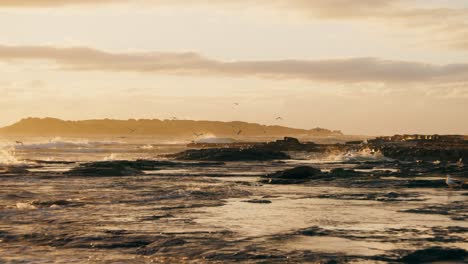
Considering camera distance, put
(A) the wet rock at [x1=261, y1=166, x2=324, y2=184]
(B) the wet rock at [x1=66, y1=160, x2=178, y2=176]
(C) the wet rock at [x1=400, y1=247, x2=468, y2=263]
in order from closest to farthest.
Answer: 1. (C) the wet rock at [x1=400, y1=247, x2=468, y2=263]
2. (A) the wet rock at [x1=261, y1=166, x2=324, y2=184]
3. (B) the wet rock at [x1=66, y1=160, x2=178, y2=176]

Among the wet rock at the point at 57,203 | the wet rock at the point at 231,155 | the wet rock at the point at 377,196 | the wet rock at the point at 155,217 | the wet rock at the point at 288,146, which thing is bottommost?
the wet rock at the point at 155,217

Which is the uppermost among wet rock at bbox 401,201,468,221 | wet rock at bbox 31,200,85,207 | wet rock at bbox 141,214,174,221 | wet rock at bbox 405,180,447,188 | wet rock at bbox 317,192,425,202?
wet rock at bbox 405,180,447,188

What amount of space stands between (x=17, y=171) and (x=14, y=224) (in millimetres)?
34425

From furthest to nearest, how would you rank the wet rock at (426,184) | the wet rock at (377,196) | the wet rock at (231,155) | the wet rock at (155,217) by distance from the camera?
the wet rock at (231,155), the wet rock at (426,184), the wet rock at (377,196), the wet rock at (155,217)

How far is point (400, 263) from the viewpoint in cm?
1870

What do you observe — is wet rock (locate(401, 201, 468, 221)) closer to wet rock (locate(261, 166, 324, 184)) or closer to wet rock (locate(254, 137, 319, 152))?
wet rock (locate(261, 166, 324, 184))

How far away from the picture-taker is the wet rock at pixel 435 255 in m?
19.1

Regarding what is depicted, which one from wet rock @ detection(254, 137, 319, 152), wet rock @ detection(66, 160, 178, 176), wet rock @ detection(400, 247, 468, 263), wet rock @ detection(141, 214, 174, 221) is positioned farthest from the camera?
wet rock @ detection(254, 137, 319, 152)

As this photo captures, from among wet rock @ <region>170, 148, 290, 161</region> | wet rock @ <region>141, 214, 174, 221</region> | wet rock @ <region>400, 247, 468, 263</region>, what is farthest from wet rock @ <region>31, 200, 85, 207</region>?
wet rock @ <region>170, 148, 290, 161</region>

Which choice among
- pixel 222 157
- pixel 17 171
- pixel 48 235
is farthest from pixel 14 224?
pixel 222 157

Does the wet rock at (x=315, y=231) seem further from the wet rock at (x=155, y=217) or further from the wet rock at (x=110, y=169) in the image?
the wet rock at (x=110, y=169)

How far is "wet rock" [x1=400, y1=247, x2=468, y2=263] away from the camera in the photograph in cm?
1914

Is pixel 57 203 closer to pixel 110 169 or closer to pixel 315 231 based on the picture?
pixel 315 231

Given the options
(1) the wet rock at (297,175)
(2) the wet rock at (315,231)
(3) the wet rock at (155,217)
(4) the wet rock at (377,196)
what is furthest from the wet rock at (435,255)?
(1) the wet rock at (297,175)
